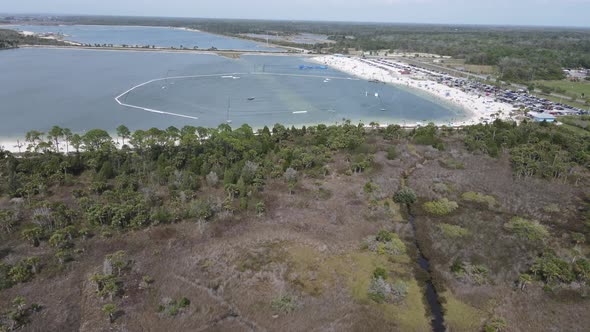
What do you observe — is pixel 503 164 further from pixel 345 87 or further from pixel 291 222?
pixel 345 87

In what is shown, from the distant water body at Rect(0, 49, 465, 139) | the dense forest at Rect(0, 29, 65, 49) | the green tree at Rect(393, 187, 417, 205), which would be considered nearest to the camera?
the green tree at Rect(393, 187, 417, 205)

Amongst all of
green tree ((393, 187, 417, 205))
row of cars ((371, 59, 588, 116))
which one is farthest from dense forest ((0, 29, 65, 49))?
green tree ((393, 187, 417, 205))

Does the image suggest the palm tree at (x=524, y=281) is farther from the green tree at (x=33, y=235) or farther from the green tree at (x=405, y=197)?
the green tree at (x=33, y=235)

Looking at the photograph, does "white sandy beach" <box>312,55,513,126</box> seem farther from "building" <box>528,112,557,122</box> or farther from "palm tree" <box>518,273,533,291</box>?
"palm tree" <box>518,273,533,291</box>

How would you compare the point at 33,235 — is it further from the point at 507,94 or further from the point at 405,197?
the point at 507,94

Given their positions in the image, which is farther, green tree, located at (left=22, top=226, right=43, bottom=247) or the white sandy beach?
the white sandy beach

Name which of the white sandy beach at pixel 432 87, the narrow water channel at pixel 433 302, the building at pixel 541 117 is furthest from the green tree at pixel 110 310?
the building at pixel 541 117

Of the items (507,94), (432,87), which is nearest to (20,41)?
(432,87)
